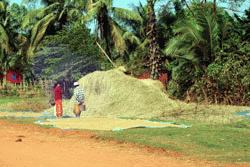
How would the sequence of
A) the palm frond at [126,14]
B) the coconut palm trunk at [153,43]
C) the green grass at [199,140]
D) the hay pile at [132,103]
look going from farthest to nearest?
1. the palm frond at [126,14]
2. the coconut palm trunk at [153,43]
3. the hay pile at [132,103]
4. the green grass at [199,140]

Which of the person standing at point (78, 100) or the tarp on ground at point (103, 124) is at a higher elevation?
the person standing at point (78, 100)

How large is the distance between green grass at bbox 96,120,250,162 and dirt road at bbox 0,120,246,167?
24.7 inches

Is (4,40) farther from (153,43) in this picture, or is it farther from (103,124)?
(103,124)

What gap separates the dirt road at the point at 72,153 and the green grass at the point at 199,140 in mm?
627

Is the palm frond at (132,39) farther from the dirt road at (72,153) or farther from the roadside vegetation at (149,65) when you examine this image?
the dirt road at (72,153)

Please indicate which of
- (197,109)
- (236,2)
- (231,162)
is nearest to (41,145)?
(231,162)

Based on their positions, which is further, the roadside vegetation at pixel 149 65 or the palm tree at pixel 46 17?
the palm tree at pixel 46 17

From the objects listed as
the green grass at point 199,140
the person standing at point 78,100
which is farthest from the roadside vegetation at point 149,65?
the person standing at point 78,100

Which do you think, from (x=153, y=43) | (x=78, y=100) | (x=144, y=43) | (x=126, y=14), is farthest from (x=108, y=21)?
(x=78, y=100)

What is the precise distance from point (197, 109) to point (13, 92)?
22.1m

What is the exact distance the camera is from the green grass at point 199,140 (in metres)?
11.6

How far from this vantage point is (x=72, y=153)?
11.6 meters

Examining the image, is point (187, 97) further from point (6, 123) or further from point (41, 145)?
point (41, 145)

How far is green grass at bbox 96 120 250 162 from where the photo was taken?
11.6m
